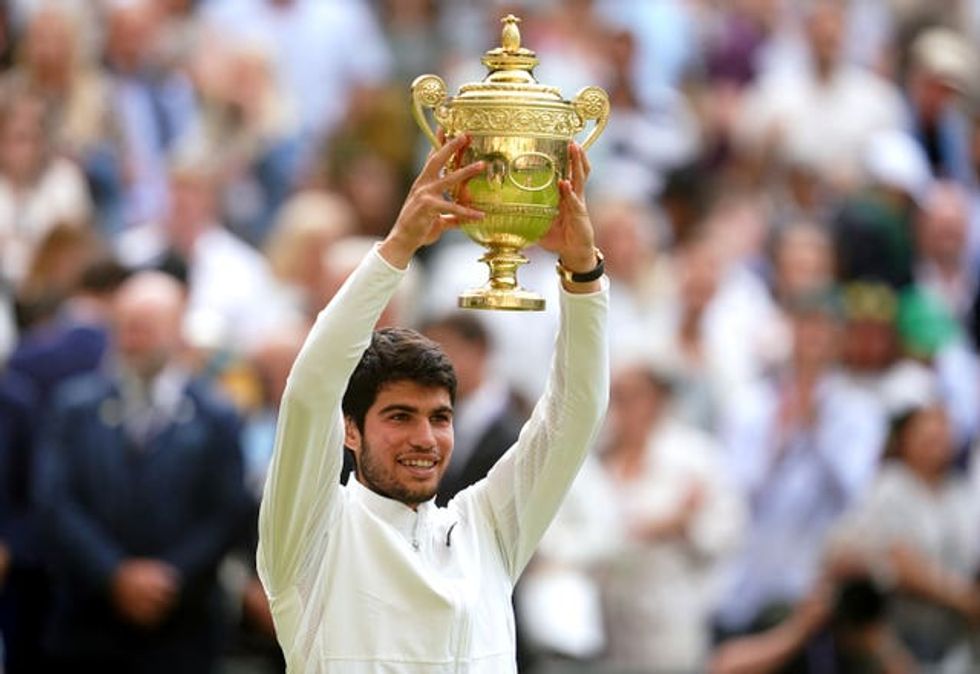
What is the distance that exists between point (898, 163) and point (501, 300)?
27.8ft

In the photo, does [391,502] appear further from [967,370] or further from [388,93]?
[388,93]

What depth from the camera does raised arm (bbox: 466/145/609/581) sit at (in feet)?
22.5

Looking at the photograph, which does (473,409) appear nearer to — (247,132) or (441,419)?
(441,419)

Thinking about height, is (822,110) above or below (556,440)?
above

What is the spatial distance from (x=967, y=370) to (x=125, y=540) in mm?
4188

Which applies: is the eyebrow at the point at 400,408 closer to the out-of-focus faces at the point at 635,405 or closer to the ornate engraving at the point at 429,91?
the ornate engraving at the point at 429,91

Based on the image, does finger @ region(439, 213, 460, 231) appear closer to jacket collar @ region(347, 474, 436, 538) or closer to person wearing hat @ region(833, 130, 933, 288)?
jacket collar @ region(347, 474, 436, 538)

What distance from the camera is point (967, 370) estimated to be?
44.2 ft

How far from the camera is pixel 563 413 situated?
23.1 ft

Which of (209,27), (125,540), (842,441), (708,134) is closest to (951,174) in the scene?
(708,134)

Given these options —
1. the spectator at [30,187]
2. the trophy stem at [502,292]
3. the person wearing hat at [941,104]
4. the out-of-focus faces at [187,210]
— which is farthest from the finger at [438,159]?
the person wearing hat at [941,104]

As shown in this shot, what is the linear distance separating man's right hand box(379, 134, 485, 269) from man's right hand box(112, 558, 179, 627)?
5.00 metres

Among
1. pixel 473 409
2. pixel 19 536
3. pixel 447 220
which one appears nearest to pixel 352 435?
pixel 447 220

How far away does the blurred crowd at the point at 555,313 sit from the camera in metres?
11.5
